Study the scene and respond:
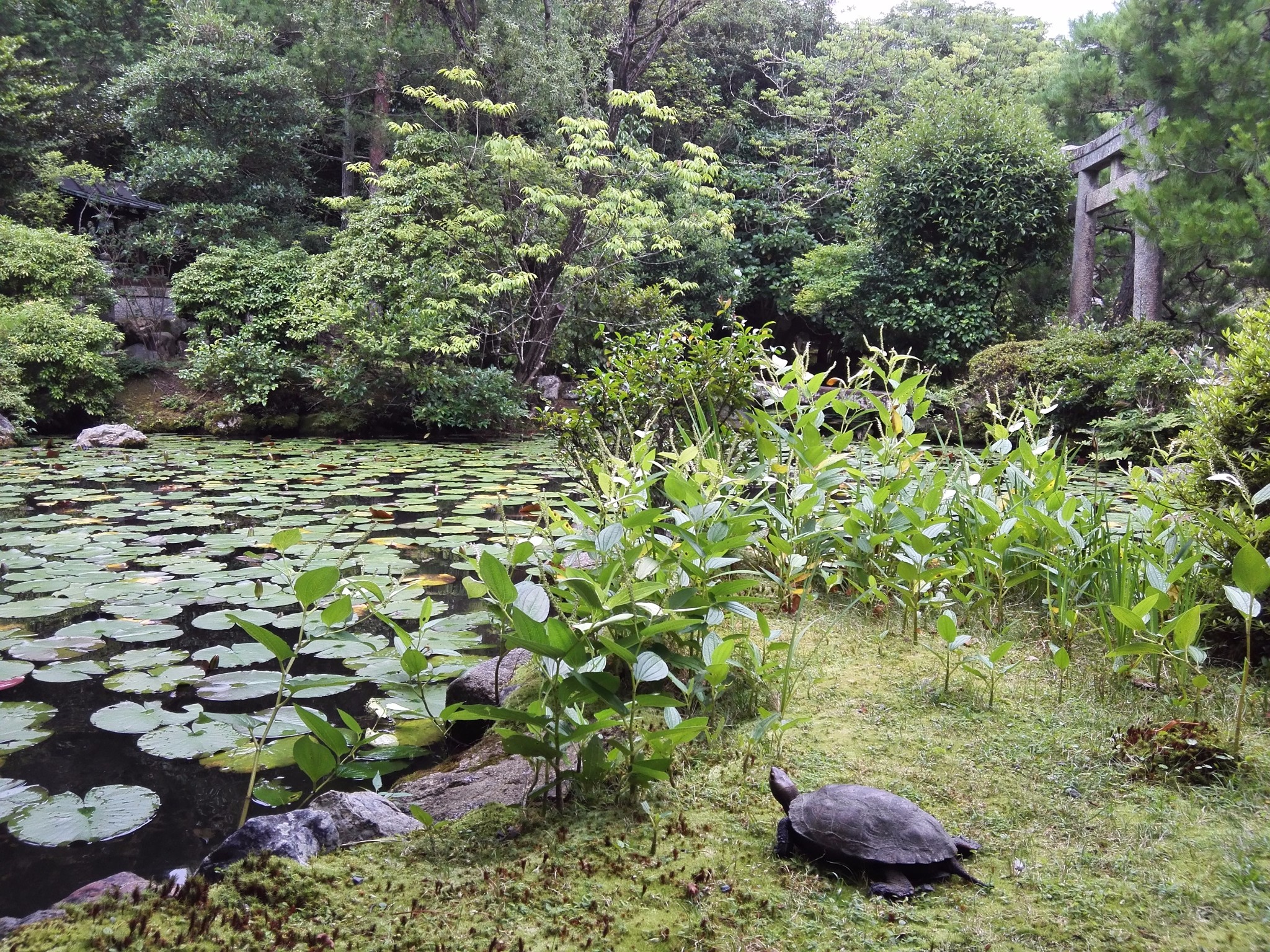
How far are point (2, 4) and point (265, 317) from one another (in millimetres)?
7494

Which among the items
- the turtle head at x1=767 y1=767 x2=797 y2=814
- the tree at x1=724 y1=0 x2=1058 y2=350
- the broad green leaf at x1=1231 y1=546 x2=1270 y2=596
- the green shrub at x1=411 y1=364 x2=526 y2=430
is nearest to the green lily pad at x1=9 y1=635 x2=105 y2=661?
the turtle head at x1=767 y1=767 x2=797 y2=814

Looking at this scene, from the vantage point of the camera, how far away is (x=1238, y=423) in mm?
2082

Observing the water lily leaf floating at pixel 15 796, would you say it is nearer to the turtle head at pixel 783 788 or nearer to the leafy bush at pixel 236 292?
the turtle head at pixel 783 788

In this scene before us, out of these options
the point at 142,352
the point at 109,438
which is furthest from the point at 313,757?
the point at 142,352

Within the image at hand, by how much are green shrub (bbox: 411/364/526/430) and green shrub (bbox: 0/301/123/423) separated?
3379 millimetres

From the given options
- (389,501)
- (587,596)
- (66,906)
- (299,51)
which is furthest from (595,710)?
(299,51)

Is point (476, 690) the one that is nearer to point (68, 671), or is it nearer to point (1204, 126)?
point (68, 671)

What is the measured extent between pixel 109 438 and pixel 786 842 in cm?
814

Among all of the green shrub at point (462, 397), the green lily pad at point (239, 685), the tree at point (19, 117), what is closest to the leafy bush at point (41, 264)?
the tree at point (19, 117)

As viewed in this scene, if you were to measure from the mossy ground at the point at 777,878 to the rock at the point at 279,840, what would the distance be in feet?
0.18

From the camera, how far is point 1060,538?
2166 millimetres

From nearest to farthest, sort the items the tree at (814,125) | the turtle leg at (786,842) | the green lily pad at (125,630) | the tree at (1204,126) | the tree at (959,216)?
the turtle leg at (786,842) < the green lily pad at (125,630) < the tree at (1204,126) < the tree at (959,216) < the tree at (814,125)

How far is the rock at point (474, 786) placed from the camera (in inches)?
59.9

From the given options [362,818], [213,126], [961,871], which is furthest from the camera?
[213,126]
